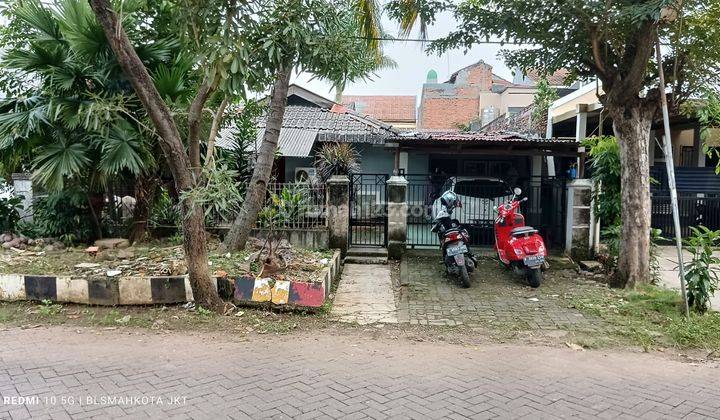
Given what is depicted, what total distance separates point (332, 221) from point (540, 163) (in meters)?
8.13

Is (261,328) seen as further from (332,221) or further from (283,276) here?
(332,221)

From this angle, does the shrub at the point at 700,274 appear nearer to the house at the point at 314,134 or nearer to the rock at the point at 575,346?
the rock at the point at 575,346

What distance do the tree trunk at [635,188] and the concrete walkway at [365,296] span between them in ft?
11.4

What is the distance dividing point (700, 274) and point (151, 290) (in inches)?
258

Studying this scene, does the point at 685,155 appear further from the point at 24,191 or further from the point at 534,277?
the point at 24,191

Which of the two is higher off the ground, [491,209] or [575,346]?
[491,209]

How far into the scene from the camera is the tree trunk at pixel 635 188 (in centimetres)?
713

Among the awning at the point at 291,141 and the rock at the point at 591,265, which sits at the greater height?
the awning at the point at 291,141

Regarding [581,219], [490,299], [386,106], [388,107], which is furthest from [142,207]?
[386,106]

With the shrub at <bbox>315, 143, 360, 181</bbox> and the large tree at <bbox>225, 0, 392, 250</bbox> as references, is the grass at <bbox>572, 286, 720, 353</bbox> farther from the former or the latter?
the shrub at <bbox>315, 143, 360, 181</bbox>

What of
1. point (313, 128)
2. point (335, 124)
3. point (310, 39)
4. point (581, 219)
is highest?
point (335, 124)

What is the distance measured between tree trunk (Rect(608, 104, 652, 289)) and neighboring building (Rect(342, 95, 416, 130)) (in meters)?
26.2

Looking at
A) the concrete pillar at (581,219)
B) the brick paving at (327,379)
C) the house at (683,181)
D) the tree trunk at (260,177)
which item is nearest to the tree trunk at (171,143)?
the brick paving at (327,379)

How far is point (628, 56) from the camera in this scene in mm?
7312
